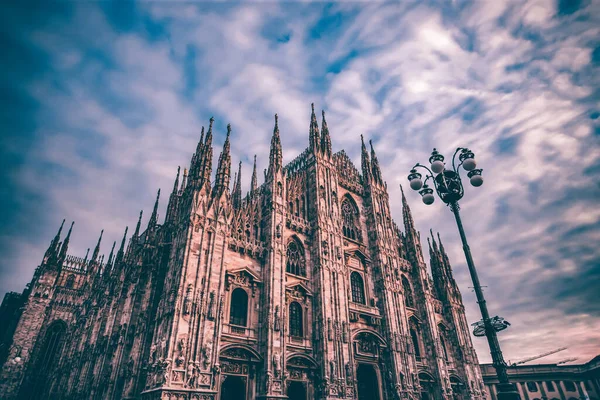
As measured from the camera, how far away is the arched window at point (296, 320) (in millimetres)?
27953

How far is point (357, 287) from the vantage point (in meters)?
35.3

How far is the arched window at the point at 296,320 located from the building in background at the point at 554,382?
50154mm

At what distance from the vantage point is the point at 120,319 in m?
28.8

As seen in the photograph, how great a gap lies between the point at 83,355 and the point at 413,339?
3301 centimetres

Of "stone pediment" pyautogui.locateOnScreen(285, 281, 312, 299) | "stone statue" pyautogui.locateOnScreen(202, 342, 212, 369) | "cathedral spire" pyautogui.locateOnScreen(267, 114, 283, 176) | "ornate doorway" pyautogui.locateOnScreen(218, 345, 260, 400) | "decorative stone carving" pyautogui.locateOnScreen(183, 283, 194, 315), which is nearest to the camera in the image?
"stone statue" pyautogui.locateOnScreen(202, 342, 212, 369)

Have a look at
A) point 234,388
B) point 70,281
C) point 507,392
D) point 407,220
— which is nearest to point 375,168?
point 407,220

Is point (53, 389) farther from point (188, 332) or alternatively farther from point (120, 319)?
point (188, 332)

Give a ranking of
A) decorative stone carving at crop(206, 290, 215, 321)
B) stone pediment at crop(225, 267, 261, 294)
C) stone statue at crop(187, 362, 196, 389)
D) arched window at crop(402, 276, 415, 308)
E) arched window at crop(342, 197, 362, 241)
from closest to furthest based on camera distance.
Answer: stone statue at crop(187, 362, 196, 389)
decorative stone carving at crop(206, 290, 215, 321)
stone pediment at crop(225, 267, 261, 294)
arched window at crop(342, 197, 362, 241)
arched window at crop(402, 276, 415, 308)

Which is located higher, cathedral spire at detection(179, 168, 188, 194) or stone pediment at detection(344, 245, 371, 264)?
cathedral spire at detection(179, 168, 188, 194)

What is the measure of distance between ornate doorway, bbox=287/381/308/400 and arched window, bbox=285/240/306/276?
8430 millimetres

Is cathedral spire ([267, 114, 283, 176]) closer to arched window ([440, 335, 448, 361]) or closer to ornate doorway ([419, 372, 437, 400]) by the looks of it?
ornate doorway ([419, 372, 437, 400])

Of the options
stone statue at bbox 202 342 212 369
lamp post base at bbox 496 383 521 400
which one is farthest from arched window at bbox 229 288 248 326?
lamp post base at bbox 496 383 521 400

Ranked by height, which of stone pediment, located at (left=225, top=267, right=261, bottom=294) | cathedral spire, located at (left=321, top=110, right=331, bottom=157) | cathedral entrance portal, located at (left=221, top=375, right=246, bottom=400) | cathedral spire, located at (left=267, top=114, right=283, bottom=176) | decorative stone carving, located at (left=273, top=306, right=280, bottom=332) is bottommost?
cathedral entrance portal, located at (left=221, top=375, right=246, bottom=400)

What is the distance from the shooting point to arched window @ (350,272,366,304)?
3438cm
